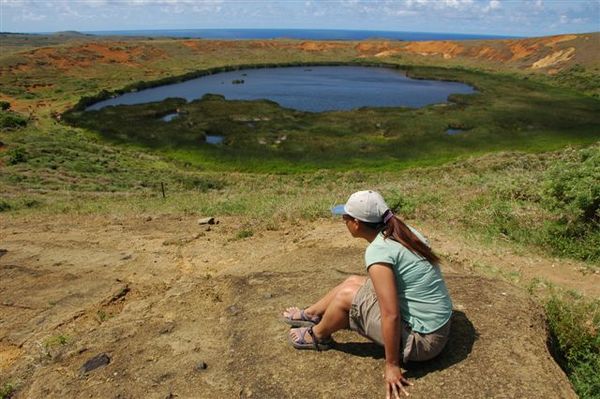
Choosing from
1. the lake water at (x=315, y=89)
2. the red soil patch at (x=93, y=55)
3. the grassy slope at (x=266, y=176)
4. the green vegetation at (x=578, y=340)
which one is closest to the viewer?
the green vegetation at (x=578, y=340)

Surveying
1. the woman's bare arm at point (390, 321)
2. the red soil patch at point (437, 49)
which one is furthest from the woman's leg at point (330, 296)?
the red soil patch at point (437, 49)

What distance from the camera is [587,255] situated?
8.33 m

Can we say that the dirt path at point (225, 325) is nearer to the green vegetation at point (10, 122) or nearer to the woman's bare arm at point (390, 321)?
the woman's bare arm at point (390, 321)

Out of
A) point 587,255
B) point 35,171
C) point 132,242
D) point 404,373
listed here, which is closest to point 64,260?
point 132,242

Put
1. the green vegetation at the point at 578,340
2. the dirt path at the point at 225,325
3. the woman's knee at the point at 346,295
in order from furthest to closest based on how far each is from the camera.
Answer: the green vegetation at the point at 578,340
the woman's knee at the point at 346,295
the dirt path at the point at 225,325

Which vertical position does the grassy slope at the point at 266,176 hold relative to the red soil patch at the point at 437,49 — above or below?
below

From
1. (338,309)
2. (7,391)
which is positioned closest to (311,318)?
(338,309)

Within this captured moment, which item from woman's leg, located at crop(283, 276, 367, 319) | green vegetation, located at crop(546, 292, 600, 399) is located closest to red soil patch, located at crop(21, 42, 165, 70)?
woman's leg, located at crop(283, 276, 367, 319)

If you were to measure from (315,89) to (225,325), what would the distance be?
204 ft

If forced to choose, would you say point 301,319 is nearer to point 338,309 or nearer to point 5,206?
point 338,309

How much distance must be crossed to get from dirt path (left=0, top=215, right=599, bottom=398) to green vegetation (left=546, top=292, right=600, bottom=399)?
427mm

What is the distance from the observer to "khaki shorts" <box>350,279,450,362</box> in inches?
174

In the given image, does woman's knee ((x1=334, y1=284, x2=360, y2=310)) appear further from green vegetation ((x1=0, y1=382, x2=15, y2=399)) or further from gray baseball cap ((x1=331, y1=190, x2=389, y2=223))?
green vegetation ((x1=0, y1=382, x2=15, y2=399))

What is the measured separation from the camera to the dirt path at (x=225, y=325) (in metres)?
4.65
